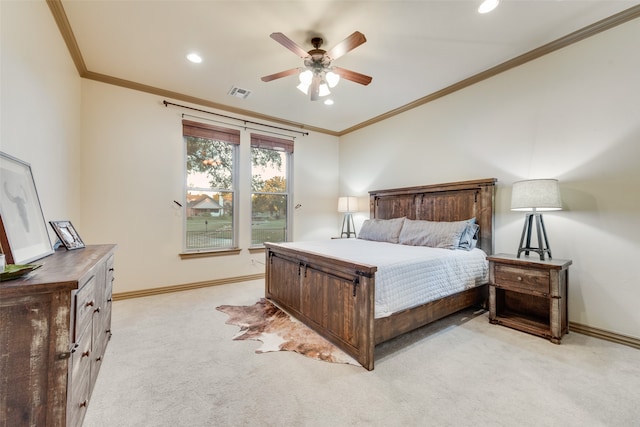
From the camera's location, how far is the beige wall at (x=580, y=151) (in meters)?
2.31

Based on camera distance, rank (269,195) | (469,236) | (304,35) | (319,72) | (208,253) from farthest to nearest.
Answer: (269,195) → (208,253) → (469,236) → (319,72) → (304,35)

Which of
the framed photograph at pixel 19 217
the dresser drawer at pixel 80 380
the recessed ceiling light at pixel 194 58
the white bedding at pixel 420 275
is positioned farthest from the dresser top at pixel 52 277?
the recessed ceiling light at pixel 194 58

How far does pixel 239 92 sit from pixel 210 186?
1.49m

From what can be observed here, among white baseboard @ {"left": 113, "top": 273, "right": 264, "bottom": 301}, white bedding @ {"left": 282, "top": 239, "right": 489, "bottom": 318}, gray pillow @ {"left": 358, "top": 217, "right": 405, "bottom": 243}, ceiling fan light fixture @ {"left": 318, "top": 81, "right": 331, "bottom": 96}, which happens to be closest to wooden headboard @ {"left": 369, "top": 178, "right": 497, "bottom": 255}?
gray pillow @ {"left": 358, "top": 217, "right": 405, "bottom": 243}

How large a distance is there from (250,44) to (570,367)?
12.9ft

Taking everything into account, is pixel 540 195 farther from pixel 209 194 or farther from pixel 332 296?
pixel 209 194

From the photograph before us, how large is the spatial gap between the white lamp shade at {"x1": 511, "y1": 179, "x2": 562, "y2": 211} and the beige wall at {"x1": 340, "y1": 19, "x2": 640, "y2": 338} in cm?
36

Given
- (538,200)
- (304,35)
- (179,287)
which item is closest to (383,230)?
(538,200)

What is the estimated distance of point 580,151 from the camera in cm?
257

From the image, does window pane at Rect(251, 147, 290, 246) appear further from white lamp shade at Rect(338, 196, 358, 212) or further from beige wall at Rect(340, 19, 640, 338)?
beige wall at Rect(340, 19, 640, 338)

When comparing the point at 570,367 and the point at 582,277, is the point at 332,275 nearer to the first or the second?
the point at 570,367

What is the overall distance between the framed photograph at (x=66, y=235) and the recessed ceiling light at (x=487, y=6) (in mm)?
3737

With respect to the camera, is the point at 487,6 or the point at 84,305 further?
the point at 487,6

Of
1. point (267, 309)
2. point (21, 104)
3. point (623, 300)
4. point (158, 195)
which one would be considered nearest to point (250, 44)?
point (21, 104)
